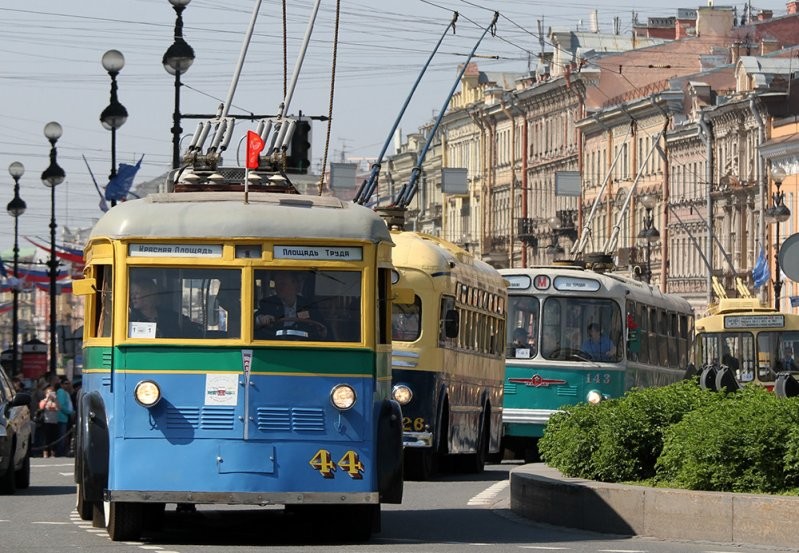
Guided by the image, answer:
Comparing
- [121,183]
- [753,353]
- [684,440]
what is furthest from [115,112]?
[684,440]

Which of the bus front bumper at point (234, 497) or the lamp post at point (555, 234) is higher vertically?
the lamp post at point (555, 234)

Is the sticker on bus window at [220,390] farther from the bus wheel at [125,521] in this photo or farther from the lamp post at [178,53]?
the lamp post at [178,53]

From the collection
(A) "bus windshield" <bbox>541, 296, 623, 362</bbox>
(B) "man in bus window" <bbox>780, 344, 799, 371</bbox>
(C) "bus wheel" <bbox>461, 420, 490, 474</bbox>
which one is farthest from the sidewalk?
(B) "man in bus window" <bbox>780, 344, 799, 371</bbox>

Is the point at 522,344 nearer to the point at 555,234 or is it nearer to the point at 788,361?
the point at 788,361

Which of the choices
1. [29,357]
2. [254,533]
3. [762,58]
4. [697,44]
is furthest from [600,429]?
[697,44]

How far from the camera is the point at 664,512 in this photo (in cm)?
1716

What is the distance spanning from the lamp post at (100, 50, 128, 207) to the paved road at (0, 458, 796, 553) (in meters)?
15.1

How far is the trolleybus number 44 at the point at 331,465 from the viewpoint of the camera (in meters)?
16.4

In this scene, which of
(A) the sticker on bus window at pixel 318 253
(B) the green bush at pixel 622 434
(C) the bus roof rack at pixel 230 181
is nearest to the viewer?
(A) the sticker on bus window at pixel 318 253

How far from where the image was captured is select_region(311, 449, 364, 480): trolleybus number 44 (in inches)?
644

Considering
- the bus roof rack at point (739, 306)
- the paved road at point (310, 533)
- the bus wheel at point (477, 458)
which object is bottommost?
the paved road at point (310, 533)

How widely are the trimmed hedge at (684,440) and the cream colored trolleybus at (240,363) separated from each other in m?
2.27

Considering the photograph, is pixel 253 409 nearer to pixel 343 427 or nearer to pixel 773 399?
pixel 343 427

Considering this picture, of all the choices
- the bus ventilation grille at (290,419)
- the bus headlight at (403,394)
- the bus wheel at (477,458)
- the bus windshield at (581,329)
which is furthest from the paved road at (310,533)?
the bus windshield at (581,329)
